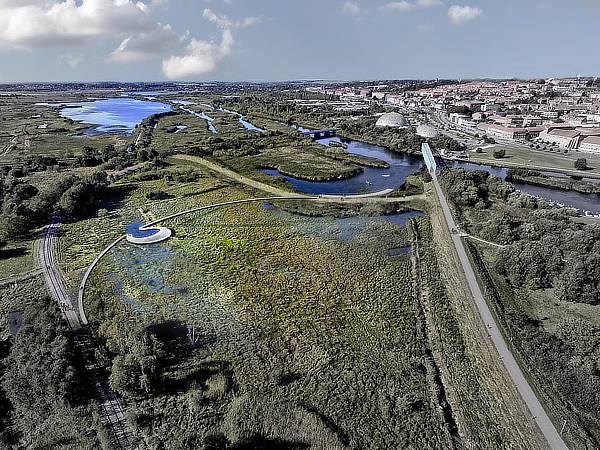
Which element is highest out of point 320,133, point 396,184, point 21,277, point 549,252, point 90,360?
point 320,133

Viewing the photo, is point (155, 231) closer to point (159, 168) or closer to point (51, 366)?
point (51, 366)

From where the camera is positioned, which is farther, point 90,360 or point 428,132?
point 428,132

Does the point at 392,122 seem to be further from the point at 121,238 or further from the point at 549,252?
the point at 121,238

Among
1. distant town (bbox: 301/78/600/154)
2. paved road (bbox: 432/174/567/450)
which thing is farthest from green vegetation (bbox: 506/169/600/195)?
paved road (bbox: 432/174/567/450)

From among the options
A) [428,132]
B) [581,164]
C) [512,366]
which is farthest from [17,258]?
[428,132]

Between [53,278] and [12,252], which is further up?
[12,252]

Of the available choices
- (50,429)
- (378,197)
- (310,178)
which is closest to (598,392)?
(50,429)
